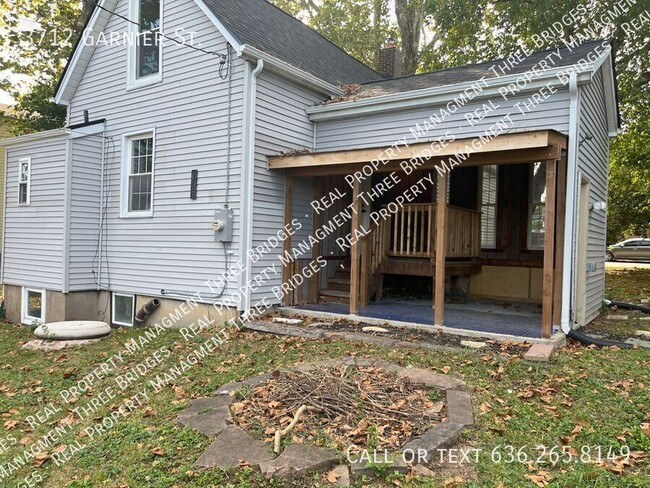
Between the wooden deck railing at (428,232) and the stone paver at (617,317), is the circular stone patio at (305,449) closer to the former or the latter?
the wooden deck railing at (428,232)

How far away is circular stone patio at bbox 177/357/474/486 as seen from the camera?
3064mm

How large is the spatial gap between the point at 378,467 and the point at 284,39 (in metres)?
9.07

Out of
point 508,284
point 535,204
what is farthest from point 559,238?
point 508,284

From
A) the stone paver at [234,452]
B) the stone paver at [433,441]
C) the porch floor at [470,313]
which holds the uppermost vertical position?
the porch floor at [470,313]

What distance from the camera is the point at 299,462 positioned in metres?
3.11

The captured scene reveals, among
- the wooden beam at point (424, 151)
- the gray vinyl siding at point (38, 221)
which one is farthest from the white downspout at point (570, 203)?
the gray vinyl siding at point (38, 221)

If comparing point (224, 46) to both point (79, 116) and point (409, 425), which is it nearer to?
point (79, 116)

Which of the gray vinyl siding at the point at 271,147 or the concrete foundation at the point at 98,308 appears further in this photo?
the concrete foundation at the point at 98,308

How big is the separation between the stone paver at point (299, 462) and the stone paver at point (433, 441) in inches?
21.0

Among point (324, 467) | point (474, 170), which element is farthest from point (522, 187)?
point (324, 467)

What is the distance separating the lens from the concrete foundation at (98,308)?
812 centimetres

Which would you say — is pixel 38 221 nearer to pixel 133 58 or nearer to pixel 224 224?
pixel 133 58

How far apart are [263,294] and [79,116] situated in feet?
21.1

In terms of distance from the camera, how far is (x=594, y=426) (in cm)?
364
